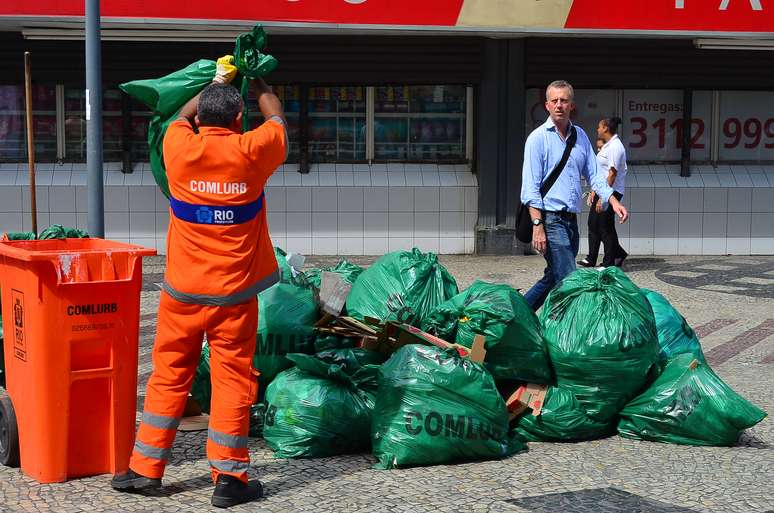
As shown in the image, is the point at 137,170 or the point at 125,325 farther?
the point at 137,170

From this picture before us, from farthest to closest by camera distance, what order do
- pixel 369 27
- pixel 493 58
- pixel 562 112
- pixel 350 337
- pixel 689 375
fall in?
1. pixel 493 58
2. pixel 369 27
3. pixel 562 112
4. pixel 350 337
5. pixel 689 375

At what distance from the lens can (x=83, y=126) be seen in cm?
1289

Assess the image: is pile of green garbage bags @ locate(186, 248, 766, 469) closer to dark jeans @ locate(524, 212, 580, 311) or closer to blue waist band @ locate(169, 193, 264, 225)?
dark jeans @ locate(524, 212, 580, 311)

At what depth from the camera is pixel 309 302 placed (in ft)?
20.5

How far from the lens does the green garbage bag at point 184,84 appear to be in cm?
530

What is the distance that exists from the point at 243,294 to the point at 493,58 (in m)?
8.39

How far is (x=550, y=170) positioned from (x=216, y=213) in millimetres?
2841

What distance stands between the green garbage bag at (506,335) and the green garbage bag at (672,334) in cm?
86

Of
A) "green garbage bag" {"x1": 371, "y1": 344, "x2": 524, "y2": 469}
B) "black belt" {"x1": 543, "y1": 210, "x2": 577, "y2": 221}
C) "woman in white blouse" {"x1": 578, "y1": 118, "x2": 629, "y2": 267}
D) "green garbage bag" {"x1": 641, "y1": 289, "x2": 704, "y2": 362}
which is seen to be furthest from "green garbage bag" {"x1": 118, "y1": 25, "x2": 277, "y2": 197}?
"woman in white blouse" {"x1": 578, "y1": 118, "x2": 629, "y2": 267}

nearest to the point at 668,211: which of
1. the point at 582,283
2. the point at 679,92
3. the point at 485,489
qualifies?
the point at 679,92

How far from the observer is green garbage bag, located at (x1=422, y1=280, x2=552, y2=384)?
5816mm

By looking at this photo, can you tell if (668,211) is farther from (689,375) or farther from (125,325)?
(125,325)

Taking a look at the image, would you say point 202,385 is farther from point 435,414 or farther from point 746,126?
point 746,126

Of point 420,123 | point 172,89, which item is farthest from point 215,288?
point 420,123
